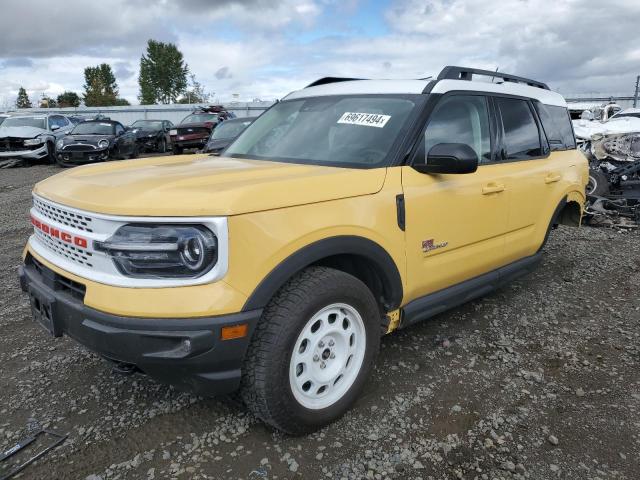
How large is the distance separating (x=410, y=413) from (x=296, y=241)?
1250mm


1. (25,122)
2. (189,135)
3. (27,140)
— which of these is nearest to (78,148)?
(27,140)

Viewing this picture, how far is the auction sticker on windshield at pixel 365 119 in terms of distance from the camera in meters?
3.10

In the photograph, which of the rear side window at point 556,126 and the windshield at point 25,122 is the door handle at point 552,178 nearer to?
the rear side window at point 556,126

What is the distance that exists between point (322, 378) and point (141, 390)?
119 cm

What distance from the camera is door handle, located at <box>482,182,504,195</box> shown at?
3.39 meters

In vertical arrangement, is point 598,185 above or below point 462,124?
below

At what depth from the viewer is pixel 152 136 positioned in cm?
1927

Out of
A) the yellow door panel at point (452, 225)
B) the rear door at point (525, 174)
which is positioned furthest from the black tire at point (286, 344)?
the rear door at point (525, 174)

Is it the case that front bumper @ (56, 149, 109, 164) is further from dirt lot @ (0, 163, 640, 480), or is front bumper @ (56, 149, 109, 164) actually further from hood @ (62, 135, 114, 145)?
dirt lot @ (0, 163, 640, 480)

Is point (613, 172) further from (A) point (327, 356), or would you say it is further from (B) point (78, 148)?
(B) point (78, 148)

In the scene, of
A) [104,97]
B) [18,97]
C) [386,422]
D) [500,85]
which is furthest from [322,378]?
[18,97]

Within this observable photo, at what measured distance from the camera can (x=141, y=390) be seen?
3012mm

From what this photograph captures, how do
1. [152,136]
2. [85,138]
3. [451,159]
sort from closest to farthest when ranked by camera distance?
[451,159] < [85,138] < [152,136]

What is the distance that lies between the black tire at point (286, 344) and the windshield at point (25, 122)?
1696 cm
